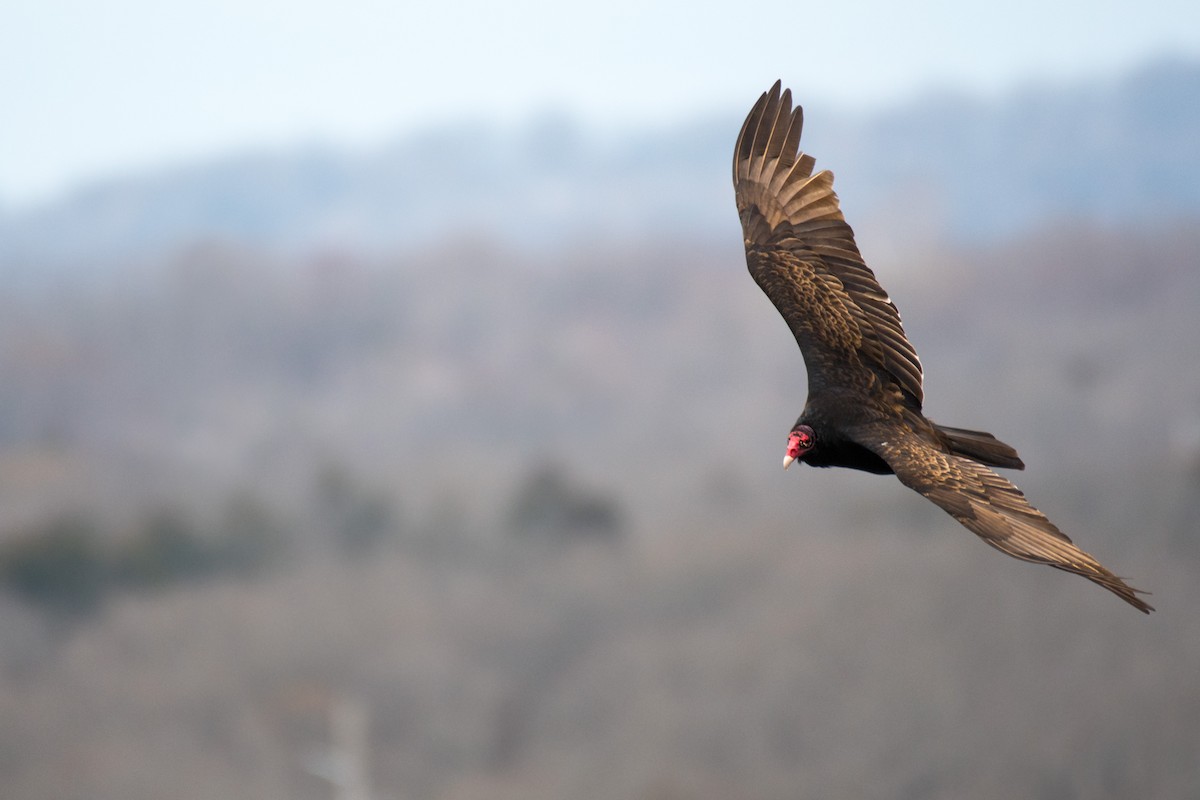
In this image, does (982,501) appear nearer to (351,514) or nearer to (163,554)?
(163,554)

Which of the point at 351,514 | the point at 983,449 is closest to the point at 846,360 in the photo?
the point at 983,449

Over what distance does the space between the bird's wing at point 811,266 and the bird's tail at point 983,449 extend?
0.92 feet

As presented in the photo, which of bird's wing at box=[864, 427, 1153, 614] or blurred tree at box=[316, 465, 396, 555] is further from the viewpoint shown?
blurred tree at box=[316, 465, 396, 555]

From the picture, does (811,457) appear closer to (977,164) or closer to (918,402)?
(918,402)

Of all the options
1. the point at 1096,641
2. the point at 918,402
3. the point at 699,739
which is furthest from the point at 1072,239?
Answer: the point at 918,402

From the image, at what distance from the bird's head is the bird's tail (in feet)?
1.94

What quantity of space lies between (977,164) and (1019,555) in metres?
82.6

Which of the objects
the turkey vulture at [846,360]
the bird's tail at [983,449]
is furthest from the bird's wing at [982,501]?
the bird's tail at [983,449]

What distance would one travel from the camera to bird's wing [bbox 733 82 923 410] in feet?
27.4

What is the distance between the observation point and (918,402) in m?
8.16

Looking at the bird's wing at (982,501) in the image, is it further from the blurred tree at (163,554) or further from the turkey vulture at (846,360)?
the blurred tree at (163,554)

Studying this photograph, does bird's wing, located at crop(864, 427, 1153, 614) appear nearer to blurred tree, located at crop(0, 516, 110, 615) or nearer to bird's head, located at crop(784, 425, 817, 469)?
bird's head, located at crop(784, 425, 817, 469)

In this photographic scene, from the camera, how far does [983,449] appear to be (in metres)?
7.93

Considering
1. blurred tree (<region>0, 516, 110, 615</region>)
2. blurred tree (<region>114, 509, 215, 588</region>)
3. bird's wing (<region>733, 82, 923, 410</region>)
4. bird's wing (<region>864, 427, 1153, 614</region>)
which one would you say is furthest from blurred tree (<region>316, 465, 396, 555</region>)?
bird's wing (<region>864, 427, 1153, 614</region>)
